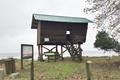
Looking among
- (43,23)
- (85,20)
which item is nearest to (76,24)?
(85,20)

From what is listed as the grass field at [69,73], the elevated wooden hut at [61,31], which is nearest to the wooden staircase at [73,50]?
the elevated wooden hut at [61,31]

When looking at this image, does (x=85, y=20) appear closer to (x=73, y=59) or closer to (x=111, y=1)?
(x=73, y=59)

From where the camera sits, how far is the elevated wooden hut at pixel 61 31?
3931cm

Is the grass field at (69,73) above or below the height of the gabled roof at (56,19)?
below

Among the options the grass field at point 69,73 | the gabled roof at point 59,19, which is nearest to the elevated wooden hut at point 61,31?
the gabled roof at point 59,19

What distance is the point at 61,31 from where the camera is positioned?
40.4 meters

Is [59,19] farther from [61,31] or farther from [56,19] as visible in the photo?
[61,31]

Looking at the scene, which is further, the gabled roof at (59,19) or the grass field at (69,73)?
the gabled roof at (59,19)

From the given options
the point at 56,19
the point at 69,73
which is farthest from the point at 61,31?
the point at 69,73

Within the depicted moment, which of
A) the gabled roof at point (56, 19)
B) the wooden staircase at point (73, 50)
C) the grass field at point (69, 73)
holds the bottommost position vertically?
the grass field at point (69, 73)

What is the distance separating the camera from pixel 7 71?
21812mm

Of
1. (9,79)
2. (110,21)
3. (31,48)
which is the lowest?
(9,79)

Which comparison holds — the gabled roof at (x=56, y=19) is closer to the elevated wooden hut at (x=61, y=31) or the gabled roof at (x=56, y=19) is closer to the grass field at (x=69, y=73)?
the elevated wooden hut at (x=61, y=31)

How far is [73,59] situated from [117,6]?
45.1ft
